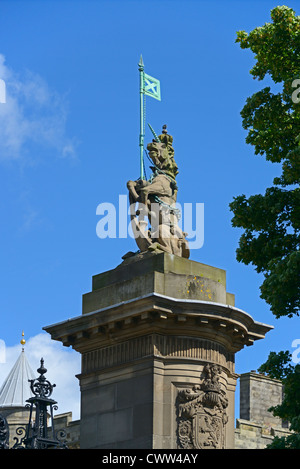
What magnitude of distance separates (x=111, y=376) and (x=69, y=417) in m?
25.2

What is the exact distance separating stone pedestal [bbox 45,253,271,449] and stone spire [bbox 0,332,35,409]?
3595 cm

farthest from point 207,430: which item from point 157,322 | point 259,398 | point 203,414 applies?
point 259,398

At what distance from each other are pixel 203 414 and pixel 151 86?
7.34 m

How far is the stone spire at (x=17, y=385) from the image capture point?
194 ft

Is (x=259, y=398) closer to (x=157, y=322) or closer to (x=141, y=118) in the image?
(x=141, y=118)

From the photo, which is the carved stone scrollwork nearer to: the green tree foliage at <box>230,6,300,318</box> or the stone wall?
the green tree foliage at <box>230,6,300,318</box>

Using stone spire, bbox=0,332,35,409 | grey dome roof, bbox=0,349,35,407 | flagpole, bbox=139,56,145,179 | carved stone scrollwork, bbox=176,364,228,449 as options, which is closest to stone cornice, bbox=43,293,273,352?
carved stone scrollwork, bbox=176,364,228,449

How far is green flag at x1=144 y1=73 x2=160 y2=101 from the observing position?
81.5ft

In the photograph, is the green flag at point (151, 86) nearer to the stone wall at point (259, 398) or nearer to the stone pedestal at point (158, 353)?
the stone pedestal at point (158, 353)

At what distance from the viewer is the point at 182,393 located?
852 inches

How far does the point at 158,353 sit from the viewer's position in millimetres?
21719

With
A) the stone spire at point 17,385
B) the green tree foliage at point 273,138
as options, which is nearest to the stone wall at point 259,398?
the stone spire at point 17,385
